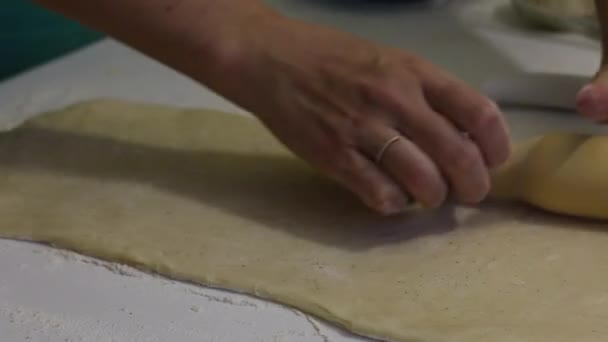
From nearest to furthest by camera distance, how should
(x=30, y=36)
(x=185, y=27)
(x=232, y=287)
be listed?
(x=232, y=287)
(x=185, y=27)
(x=30, y=36)

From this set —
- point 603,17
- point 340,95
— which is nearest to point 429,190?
point 340,95

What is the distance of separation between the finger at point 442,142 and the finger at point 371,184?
4cm

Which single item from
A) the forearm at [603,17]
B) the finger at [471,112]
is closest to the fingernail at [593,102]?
the finger at [471,112]

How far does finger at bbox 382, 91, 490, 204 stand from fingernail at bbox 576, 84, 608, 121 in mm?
128

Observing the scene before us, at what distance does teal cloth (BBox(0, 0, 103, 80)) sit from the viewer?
1.25 meters

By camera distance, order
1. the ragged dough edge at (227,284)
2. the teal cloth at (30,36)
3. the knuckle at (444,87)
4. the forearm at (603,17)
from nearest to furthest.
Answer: the ragged dough edge at (227,284) < the knuckle at (444,87) < the forearm at (603,17) < the teal cloth at (30,36)

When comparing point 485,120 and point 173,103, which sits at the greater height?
point 485,120

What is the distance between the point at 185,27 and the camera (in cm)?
78

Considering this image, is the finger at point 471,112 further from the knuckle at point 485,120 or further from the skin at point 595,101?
the skin at point 595,101

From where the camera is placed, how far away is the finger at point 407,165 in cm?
69

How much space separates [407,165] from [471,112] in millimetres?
71

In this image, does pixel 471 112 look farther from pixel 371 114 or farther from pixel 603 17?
pixel 603 17

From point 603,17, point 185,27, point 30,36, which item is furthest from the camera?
point 30,36

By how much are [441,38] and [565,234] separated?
1.96 feet
